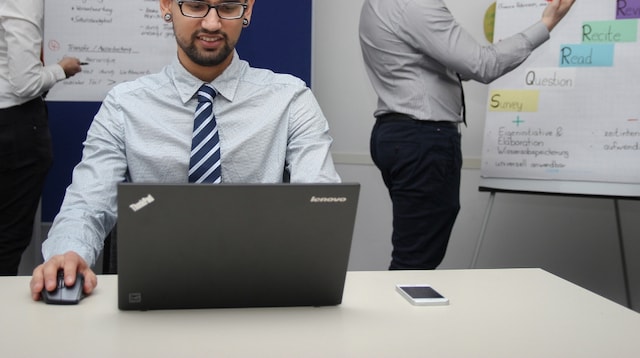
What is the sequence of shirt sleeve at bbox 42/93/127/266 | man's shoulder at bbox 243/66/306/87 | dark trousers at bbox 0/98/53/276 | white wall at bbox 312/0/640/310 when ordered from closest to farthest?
shirt sleeve at bbox 42/93/127/266 → man's shoulder at bbox 243/66/306/87 → dark trousers at bbox 0/98/53/276 → white wall at bbox 312/0/640/310

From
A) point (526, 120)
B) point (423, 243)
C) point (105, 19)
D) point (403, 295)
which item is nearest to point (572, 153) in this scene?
point (526, 120)

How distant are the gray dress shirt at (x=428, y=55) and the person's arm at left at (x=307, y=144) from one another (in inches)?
27.9

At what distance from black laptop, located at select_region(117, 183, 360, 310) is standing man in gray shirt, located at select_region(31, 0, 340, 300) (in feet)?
1.60

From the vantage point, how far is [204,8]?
59.1 inches

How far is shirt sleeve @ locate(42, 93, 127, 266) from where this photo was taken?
4.11ft

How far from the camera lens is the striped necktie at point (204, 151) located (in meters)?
1.50

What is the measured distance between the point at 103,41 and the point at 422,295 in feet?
7.75

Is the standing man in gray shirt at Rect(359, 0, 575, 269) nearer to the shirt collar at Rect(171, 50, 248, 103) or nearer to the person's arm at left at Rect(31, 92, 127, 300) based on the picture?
the shirt collar at Rect(171, 50, 248, 103)

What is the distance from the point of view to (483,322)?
1036mm

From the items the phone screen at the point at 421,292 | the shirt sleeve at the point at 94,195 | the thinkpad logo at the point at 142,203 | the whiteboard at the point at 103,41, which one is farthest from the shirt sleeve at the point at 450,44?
the thinkpad logo at the point at 142,203

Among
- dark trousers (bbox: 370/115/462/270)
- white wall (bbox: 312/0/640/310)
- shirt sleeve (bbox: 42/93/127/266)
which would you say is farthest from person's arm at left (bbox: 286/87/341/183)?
white wall (bbox: 312/0/640/310)

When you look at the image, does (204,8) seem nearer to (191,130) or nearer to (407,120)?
(191,130)

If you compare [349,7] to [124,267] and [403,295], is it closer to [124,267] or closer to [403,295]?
[403,295]

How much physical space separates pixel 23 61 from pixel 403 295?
1869 millimetres
